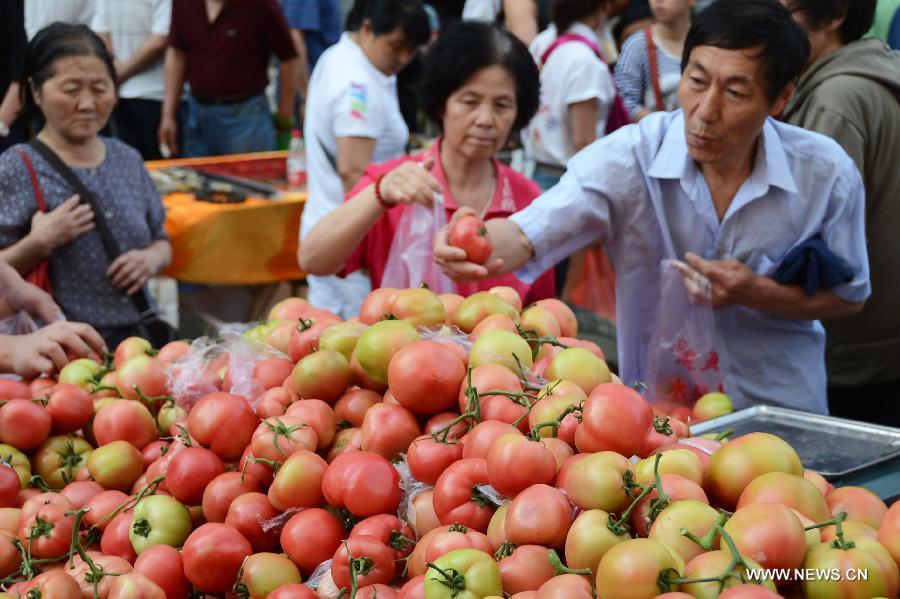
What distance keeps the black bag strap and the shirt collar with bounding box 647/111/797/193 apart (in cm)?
203

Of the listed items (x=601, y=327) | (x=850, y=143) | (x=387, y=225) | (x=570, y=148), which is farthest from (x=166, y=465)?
(x=570, y=148)

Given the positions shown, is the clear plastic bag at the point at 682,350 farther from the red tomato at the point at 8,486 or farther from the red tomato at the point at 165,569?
the red tomato at the point at 8,486

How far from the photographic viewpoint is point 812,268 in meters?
2.71

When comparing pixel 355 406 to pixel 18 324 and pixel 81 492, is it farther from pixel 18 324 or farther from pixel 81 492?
pixel 18 324

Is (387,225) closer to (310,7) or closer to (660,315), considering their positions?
(660,315)

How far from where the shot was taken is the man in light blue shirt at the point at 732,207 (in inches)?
102

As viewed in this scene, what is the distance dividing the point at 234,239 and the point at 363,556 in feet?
12.0

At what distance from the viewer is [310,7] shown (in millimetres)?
7762

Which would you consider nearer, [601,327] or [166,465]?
[166,465]

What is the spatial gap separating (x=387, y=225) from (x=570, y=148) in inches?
88.3

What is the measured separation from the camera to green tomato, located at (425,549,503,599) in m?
1.42

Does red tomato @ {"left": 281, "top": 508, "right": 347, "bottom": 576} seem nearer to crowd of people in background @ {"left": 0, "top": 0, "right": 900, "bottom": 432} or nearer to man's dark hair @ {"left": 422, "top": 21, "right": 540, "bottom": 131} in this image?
crowd of people in background @ {"left": 0, "top": 0, "right": 900, "bottom": 432}

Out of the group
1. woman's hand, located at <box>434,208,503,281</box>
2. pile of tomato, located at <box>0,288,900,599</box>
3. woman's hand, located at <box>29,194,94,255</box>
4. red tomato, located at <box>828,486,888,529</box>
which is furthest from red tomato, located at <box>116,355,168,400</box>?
red tomato, located at <box>828,486,888,529</box>

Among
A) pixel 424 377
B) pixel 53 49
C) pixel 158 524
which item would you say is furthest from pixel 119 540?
pixel 53 49
